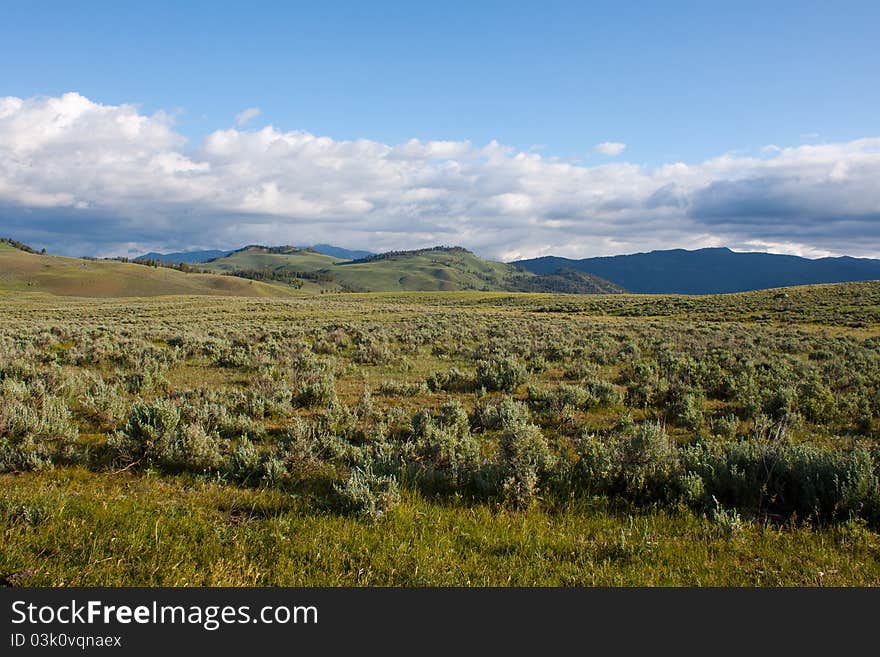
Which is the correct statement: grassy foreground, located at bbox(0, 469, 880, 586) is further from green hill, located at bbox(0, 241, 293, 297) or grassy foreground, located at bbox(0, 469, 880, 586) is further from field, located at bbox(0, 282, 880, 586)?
green hill, located at bbox(0, 241, 293, 297)

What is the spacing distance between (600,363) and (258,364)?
12892 millimetres

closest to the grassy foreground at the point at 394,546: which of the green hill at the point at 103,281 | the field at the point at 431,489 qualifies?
the field at the point at 431,489

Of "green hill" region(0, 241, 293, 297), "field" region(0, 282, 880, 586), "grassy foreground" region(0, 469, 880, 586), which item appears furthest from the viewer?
"green hill" region(0, 241, 293, 297)

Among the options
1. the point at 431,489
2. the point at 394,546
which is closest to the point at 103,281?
the point at 431,489

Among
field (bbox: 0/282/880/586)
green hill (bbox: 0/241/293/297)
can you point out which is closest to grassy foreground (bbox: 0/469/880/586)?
field (bbox: 0/282/880/586)

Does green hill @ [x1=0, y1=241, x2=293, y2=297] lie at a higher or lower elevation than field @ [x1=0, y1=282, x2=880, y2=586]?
higher

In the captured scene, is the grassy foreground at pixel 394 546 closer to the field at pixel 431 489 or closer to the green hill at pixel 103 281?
the field at pixel 431 489

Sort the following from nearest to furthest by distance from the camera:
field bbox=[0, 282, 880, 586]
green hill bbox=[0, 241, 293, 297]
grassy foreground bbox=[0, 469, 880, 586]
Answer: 1. grassy foreground bbox=[0, 469, 880, 586]
2. field bbox=[0, 282, 880, 586]
3. green hill bbox=[0, 241, 293, 297]

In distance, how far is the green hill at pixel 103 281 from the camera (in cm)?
13062

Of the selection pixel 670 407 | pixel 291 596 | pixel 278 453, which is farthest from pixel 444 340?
pixel 291 596

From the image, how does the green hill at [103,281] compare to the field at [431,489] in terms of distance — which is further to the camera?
the green hill at [103,281]

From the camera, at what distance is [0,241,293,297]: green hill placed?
429ft

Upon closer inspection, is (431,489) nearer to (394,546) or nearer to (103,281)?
(394,546)

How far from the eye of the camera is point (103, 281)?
140875 mm
